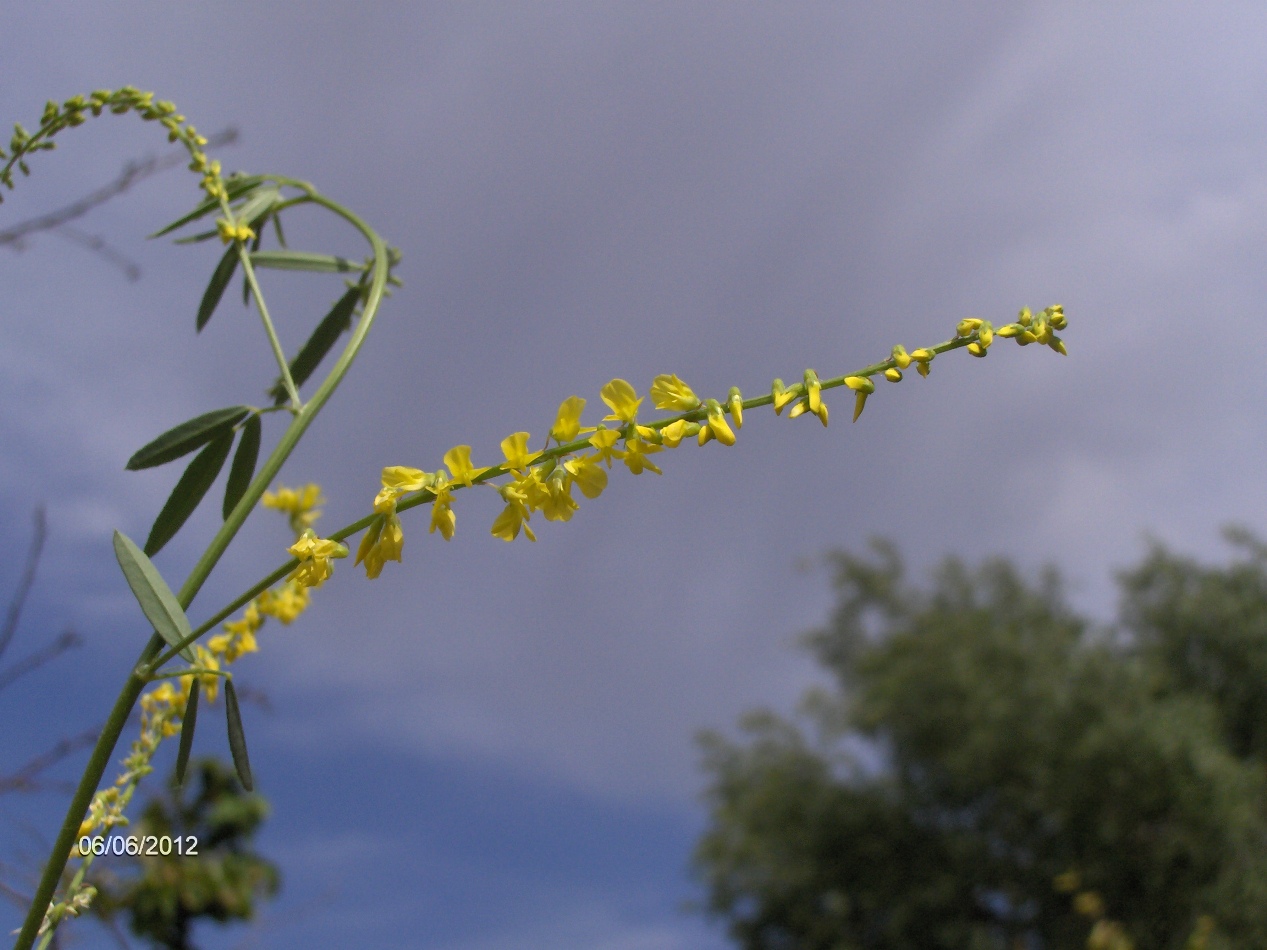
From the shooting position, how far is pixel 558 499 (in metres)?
0.65

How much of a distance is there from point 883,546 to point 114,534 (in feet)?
40.4

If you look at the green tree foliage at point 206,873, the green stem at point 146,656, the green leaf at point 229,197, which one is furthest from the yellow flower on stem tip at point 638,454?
the green tree foliage at point 206,873

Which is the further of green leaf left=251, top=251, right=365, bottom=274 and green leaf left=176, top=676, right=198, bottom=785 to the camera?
green leaf left=251, top=251, right=365, bottom=274

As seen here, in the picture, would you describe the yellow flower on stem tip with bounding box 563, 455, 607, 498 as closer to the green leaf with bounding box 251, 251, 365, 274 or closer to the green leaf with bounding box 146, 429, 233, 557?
the green leaf with bounding box 146, 429, 233, 557

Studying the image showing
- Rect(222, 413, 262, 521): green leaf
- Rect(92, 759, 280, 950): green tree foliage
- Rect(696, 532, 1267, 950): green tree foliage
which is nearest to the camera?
Rect(222, 413, 262, 521): green leaf

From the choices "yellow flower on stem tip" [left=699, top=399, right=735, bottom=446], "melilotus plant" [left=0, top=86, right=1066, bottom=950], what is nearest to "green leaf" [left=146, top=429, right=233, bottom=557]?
"melilotus plant" [left=0, top=86, right=1066, bottom=950]

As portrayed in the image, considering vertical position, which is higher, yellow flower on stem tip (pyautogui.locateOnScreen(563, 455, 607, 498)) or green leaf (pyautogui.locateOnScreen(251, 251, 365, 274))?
green leaf (pyautogui.locateOnScreen(251, 251, 365, 274))

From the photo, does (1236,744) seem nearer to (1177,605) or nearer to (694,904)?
(1177,605)

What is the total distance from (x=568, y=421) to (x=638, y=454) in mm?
53

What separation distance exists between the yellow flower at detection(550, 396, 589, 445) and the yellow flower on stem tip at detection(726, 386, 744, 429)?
10 cm

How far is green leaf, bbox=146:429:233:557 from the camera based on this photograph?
0.78 metres

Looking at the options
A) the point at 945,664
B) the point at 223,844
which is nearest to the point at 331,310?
the point at 223,844

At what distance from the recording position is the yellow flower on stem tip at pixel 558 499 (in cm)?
64

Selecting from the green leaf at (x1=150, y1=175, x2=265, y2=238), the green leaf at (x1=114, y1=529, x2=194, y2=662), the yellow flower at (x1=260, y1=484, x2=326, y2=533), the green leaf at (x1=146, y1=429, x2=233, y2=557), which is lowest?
the green leaf at (x1=114, y1=529, x2=194, y2=662)
